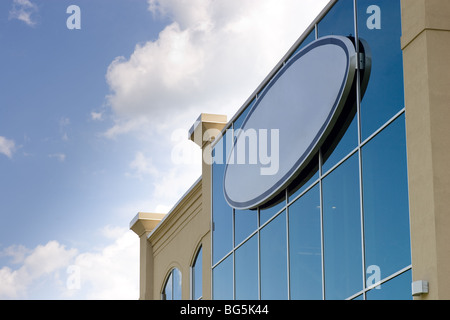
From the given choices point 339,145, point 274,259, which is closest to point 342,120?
point 339,145

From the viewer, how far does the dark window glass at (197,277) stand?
24953 mm

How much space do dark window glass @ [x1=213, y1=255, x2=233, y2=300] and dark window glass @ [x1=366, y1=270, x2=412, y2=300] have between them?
340 inches

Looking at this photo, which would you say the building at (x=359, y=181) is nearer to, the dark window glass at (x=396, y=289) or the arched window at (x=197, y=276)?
the dark window glass at (x=396, y=289)

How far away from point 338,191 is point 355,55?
235 cm

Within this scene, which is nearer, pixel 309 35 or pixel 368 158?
pixel 368 158

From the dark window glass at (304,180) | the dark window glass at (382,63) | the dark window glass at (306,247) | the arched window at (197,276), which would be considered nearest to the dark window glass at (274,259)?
the dark window glass at (306,247)

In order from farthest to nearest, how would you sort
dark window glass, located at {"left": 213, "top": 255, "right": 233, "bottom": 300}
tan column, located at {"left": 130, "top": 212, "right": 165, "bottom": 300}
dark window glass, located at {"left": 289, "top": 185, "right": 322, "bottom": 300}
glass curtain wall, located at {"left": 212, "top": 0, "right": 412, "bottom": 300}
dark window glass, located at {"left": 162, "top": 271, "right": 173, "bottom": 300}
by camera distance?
tan column, located at {"left": 130, "top": 212, "right": 165, "bottom": 300} < dark window glass, located at {"left": 162, "top": 271, "right": 173, "bottom": 300} < dark window glass, located at {"left": 213, "top": 255, "right": 233, "bottom": 300} < dark window glass, located at {"left": 289, "top": 185, "right": 322, "bottom": 300} < glass curtain wall, located at {"left": 212, "top": 0, "right": 412, "bottom": 300}

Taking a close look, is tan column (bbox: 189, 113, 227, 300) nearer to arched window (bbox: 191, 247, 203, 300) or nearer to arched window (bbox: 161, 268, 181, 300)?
arched window (bbox: 191, 247, 203, 300)

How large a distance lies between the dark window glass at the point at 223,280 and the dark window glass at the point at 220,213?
0.25 m

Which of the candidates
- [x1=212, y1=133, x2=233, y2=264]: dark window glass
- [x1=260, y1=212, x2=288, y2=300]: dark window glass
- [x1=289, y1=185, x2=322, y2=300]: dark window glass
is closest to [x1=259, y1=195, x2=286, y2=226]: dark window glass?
[x1=260, y1=212, x2=288, y2=300]: dark window glass

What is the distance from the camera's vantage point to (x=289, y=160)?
1709cm

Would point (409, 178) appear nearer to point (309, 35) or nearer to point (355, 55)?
point (355, 55)

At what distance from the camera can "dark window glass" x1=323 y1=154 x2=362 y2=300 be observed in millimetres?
13938
